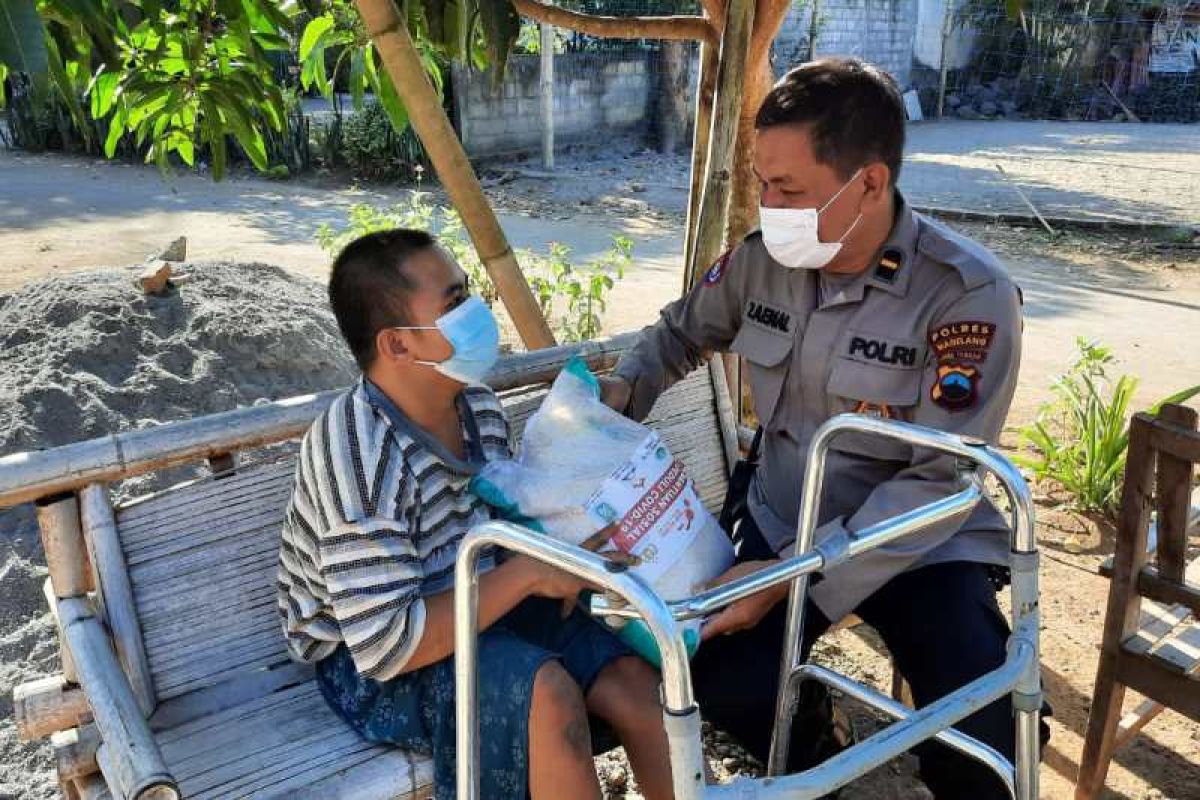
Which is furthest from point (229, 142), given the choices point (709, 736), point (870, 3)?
point (709, 736)

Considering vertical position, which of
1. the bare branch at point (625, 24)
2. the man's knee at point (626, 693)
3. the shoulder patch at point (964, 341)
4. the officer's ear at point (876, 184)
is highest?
A: the bare branch at point (625, 24)

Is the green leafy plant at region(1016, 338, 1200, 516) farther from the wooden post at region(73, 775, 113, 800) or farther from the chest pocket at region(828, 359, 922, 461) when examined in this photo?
the wooden post at region(73, 775, 113, 800)

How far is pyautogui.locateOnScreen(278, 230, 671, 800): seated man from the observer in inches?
64.3

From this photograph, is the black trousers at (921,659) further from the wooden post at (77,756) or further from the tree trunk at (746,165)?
the tree trunk at (746,165)

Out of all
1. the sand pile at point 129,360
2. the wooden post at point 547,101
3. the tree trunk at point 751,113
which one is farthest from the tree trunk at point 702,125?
the wooden post at point 547,101

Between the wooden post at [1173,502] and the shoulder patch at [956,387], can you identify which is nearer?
the shoulder patch at [956,387]

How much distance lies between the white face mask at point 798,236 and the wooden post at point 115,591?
132cm

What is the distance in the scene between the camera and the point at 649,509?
184 cm

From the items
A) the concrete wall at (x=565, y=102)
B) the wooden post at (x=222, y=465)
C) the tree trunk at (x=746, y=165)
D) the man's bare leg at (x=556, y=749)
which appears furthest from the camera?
the concrete wall at (x=565, y=102)

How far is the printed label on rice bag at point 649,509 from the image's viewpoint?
178cm

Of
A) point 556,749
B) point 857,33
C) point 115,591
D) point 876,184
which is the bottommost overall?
point 556,749

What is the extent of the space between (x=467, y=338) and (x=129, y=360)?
96.8 inches

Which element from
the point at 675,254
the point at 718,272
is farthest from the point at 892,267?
the point at 675,254

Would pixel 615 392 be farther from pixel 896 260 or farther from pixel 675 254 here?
pixel 675 254
